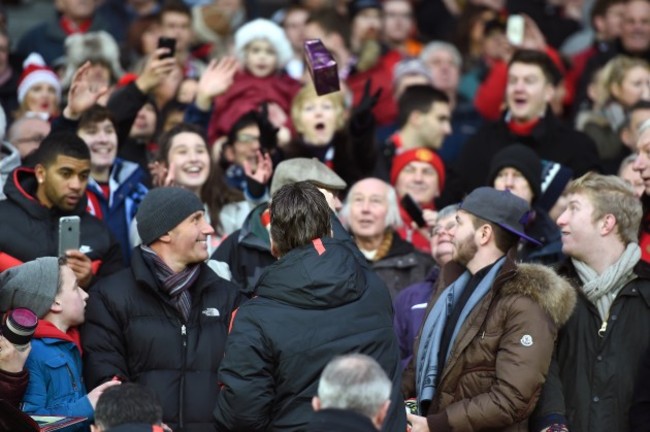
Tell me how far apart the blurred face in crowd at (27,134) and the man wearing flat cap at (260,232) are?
6.55 feet

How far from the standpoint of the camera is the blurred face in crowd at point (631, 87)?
39.7ft

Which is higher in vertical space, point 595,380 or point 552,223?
point 552,223

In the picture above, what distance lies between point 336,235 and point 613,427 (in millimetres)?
2043

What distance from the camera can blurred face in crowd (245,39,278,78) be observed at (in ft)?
39.1

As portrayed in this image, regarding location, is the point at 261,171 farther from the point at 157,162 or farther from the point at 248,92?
the point at 248,92

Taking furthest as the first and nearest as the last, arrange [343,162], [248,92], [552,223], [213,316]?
[248,92] < [343,162] < [552,223] < [213,316]

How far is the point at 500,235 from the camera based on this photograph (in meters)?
7.98

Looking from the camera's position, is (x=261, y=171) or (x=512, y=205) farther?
(x=261, y=171)

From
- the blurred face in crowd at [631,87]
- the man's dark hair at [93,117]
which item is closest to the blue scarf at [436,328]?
the man's dark hair at [93,117]

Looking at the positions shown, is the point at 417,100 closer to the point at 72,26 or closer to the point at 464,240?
the point at 72,26

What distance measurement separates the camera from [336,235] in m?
7.43

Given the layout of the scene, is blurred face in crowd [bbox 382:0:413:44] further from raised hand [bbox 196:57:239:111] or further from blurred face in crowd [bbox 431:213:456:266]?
blurred face in crowd [bbox 431:213:456:266]

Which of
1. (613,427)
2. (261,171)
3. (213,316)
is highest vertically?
(261,171)

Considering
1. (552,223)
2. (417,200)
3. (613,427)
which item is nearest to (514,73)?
(417,200)
